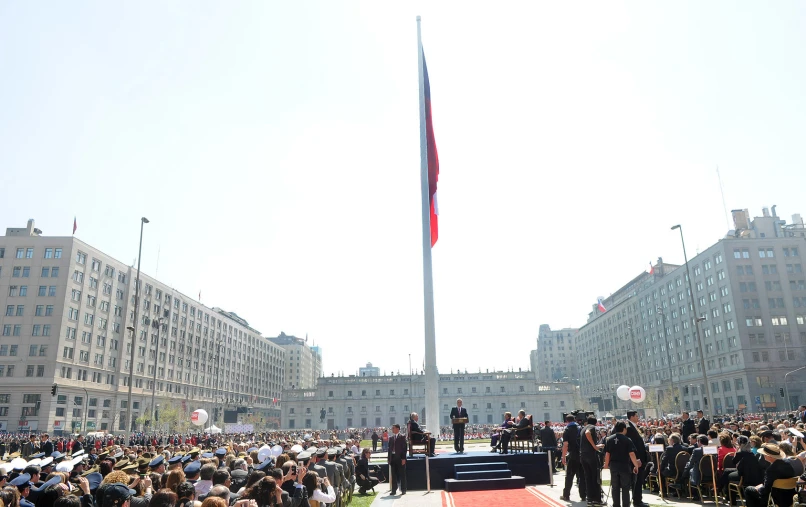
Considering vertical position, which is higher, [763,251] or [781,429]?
[763,251]

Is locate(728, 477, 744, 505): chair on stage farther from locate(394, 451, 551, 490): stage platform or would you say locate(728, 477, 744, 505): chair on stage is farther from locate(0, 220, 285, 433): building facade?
locate(0, 220, 285, 433): building facade

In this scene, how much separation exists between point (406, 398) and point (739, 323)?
6755cm

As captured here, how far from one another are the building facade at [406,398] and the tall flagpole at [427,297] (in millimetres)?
93921

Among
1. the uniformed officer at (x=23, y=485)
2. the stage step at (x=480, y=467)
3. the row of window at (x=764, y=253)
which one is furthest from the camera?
the row of window at (x=764, y=253)

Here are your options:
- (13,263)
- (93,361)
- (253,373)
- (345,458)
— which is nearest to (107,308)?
(93,361)

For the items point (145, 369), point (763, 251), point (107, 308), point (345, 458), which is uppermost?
point (763, 251)

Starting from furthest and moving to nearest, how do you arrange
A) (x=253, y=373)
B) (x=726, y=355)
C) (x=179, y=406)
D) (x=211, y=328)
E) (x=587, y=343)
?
(x=587, y=343)
(x=253, y=373)
(x=211, y=328)
(x=179, y=406)
(x=726, y=355)

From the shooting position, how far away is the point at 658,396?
323 feet

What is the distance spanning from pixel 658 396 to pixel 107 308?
92.5 m

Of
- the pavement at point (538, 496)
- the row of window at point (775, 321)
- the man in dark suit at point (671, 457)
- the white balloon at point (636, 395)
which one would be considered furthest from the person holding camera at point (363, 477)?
the row of window at point (775, 321)

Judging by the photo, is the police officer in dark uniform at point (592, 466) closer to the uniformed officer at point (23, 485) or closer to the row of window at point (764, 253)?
the uniformed officer at point (23, 485)

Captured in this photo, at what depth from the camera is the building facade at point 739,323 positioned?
250 feet

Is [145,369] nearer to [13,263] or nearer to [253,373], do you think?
[13,263]

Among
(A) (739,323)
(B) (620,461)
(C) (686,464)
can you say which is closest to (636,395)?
(C) (686,464)
